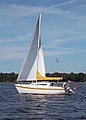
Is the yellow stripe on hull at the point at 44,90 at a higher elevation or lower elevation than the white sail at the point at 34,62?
lower

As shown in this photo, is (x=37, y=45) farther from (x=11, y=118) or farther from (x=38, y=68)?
(x=11, y=118)

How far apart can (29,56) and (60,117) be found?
41.1 m

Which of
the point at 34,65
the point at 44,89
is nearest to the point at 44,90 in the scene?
the point at 44,89

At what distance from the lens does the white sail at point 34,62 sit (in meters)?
78.5

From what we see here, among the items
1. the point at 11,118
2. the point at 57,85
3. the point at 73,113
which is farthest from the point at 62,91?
the point at 11,118

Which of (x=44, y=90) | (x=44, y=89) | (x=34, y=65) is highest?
(x=34, y=65)

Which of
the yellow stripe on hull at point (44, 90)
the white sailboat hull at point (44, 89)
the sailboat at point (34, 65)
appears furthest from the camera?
the sailboat at point (34, 65)

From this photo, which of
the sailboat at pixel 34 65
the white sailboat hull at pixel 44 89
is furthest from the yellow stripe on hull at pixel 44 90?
the sailboat at pixel 34 65

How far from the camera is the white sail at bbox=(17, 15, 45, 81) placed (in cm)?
7850

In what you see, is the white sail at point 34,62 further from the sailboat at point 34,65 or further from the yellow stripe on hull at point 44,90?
the yellow stripe on hull at point 44,90

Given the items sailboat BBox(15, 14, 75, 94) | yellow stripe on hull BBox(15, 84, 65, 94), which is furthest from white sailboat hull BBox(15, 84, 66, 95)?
sailboat BBox(15, 14, 75, 94)

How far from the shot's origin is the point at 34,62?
78.8 metres

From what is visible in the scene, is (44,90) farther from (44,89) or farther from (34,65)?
(34,65)

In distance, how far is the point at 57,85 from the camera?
251 feet
